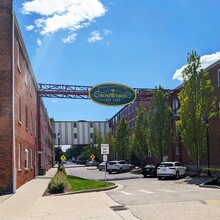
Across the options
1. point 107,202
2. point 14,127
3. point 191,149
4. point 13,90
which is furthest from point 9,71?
point 191,149

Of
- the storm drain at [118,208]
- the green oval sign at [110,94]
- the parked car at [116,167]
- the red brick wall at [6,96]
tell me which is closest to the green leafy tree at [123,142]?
the parked car at [116,167]

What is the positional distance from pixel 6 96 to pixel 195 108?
646 inches

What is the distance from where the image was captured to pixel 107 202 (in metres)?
14.6

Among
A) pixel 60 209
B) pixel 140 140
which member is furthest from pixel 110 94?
pixel 140 140

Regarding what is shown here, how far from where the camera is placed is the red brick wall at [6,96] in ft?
64.8

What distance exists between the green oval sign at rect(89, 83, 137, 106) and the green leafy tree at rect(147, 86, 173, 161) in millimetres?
12393

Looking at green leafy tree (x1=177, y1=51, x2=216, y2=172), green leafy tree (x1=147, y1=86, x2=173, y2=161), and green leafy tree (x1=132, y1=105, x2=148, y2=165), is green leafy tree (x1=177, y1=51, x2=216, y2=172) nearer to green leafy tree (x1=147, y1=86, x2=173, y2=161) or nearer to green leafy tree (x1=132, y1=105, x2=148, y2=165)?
green leafy tree (x1=147, y1=86, x2=173, y2=161)

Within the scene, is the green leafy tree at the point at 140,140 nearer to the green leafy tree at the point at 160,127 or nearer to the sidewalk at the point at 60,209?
the green leafy tree at the point at 160,127

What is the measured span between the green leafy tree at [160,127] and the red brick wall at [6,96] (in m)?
23.0

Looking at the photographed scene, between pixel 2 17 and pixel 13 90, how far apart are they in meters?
4.18

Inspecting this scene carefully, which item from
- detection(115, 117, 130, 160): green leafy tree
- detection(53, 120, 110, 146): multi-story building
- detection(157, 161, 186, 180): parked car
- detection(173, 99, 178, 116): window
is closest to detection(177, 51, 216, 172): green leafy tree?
detection(157, 161, 186, 180): parked car

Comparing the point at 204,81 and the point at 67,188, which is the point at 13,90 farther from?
the point at 204,81

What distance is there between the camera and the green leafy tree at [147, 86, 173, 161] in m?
40.3

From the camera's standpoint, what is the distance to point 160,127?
4050 centimetres
